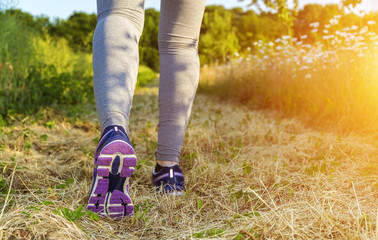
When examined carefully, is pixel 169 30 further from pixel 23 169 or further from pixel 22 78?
pixel 22 78

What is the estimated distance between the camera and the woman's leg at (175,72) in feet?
4.64

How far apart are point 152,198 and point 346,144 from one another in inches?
61.2

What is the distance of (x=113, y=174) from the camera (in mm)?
1073

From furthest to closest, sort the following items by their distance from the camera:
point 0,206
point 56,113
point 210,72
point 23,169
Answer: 1. point 210,72
2. point 56,113
3. point 23,169
4. point 0,206

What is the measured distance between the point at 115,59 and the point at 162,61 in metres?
0.32

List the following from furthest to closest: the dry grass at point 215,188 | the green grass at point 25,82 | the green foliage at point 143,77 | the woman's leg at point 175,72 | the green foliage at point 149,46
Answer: the green foliage at point 149,46, the green foliage at point 143,77, the green grass at point 25,82, the woman's leg at point 175,72, the dry grass at point 215,188

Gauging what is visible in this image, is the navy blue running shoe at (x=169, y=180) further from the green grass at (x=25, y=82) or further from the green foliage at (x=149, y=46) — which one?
the green foliage at (x=149, y=46)

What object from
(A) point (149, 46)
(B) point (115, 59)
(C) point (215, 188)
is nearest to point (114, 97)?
(B) point (115, 59)

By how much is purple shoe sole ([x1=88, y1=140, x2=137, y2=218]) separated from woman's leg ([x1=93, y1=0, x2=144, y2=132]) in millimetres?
129

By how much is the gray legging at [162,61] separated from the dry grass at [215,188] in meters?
0.31

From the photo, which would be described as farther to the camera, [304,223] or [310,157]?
[310,157]

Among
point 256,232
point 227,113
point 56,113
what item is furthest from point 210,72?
point 256,232

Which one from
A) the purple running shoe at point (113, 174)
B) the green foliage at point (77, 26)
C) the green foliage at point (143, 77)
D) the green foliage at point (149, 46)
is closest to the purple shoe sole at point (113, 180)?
the purple running shoe at point (113, 174)

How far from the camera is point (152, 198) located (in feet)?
4.46
